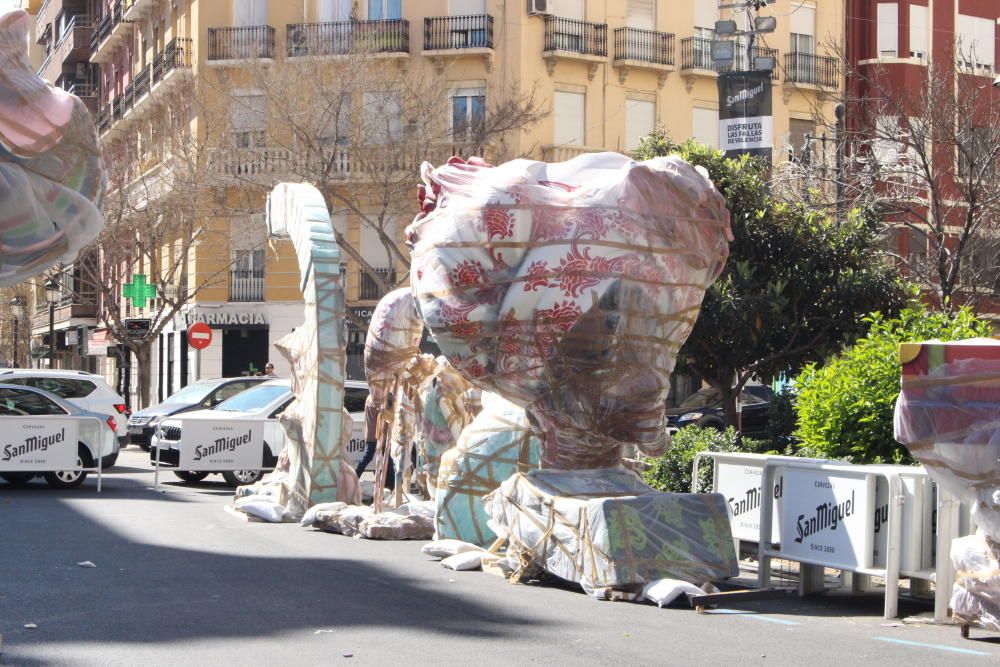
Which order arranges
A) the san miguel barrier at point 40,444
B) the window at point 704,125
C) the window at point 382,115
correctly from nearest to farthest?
the san miguel barrier at point 40,444 < the window at point 382,115 < the window at point 704,125

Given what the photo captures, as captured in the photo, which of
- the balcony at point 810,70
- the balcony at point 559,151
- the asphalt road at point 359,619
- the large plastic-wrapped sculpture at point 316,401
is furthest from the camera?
the balcony at point 810,70

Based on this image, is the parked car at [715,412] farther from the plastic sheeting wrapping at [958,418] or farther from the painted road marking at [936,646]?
the painted road marking at [936,646]

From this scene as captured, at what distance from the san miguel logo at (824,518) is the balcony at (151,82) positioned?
30.7m

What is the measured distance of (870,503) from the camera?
30.9 ft

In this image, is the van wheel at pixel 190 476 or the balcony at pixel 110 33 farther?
the balcony at pixel 110 33

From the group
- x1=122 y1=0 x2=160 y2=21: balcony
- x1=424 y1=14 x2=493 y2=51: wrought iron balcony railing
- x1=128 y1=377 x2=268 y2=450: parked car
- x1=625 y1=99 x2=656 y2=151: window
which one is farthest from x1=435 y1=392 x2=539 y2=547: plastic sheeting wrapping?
x1=122 y1=0 x2=160 y2=21: balcony

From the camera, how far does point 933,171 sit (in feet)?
72.5

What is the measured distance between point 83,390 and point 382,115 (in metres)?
9.34

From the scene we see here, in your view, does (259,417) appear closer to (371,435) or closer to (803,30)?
(371,435)

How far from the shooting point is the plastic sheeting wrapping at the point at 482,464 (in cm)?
1212

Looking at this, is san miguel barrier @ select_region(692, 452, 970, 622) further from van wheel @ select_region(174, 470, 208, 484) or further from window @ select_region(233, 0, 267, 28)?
window @ select_region(233, 0, 267, 28)

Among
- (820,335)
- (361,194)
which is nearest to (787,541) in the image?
(820,335)

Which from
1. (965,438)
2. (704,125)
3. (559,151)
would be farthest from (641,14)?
(965,438)

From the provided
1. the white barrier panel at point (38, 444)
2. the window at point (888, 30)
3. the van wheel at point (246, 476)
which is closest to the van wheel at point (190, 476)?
the van wheel at point (246, 476)
